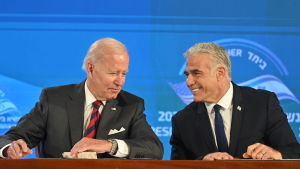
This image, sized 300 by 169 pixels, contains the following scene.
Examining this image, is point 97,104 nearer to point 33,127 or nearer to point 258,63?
point 33,127

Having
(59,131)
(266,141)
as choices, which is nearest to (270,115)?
(266,141)

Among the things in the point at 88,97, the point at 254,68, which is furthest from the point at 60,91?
the point at 254,68

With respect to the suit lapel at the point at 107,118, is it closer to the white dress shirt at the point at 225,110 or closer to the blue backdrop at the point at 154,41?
the white dress shirt at the point at 225,110

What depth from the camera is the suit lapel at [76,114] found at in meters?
2.48

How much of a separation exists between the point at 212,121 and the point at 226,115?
0.39 ft

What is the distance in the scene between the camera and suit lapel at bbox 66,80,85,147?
2.48m

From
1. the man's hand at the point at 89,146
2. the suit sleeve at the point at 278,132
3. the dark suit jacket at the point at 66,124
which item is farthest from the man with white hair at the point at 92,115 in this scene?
the suit sleeve at the point at 278,132

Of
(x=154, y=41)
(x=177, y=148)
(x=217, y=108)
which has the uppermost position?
(x=154, y=41)

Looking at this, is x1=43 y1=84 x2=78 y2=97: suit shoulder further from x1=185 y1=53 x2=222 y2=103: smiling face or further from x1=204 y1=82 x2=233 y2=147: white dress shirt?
x1=204 y1=82 x2=233 y2=147: white dress shirt

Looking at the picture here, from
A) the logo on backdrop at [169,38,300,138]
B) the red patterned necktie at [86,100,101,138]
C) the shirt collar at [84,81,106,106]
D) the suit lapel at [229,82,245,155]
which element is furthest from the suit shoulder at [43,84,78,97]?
the logo on backdrop at [169,38,300,138]

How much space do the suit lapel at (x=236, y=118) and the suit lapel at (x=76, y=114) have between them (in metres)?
1.11

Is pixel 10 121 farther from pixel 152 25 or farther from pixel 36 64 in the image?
pixel 152 25

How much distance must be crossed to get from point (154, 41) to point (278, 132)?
191cm

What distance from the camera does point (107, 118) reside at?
2547 mm
